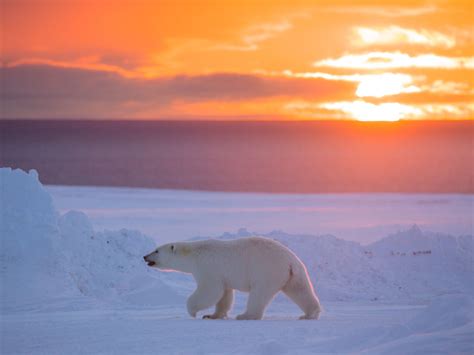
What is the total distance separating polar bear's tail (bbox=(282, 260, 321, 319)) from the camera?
910 centimetres

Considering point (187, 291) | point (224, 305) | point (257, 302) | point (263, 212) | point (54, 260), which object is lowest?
point (263, 212)

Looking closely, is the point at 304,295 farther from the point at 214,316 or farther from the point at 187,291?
the point at 187,291

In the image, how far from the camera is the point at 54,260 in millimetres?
11500

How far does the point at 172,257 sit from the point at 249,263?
131 centimetres

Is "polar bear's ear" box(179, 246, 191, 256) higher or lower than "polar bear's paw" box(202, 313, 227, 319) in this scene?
higher

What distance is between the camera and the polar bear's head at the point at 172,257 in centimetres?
980

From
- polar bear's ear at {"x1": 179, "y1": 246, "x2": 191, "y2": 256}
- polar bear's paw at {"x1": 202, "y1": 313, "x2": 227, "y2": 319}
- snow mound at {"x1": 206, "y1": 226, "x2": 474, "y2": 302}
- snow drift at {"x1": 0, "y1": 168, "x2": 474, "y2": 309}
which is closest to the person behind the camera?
polar bear's paw at {"x1": 202, "y1": 313, "x2": 227, "y2": 319}

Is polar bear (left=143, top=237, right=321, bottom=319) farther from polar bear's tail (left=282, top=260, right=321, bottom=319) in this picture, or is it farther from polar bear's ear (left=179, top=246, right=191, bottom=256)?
polar bear's ear (left=179, top=246, right=191, bottom=256)

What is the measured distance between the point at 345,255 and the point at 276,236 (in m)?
1.69

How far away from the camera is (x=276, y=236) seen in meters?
15.4

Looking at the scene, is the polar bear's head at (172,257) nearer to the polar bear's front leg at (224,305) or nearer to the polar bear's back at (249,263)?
the polar bear's back at (249,263)

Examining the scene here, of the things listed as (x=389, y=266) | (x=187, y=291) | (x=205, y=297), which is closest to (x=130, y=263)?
(x=187, y=291)

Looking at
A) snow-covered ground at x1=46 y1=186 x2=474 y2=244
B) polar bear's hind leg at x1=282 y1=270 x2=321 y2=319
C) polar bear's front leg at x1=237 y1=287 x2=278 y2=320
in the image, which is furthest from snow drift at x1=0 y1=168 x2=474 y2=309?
snow-covered ground at x1=46 y1=186 x2=474 y2=244

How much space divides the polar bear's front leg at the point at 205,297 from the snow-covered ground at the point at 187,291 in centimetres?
19
